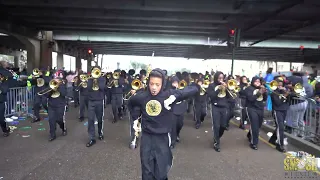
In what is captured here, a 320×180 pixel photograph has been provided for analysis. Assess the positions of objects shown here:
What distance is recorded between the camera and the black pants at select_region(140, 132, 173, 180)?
11.5 ft

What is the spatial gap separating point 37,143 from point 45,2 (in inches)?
278

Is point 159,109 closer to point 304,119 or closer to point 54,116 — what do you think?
point 54,116

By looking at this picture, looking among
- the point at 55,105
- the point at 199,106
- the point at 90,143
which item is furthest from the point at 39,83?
the point at 199,106

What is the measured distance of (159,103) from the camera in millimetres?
3609

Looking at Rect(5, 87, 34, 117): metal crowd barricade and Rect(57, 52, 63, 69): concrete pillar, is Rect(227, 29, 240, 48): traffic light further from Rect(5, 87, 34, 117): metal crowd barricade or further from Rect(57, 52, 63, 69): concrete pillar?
Rect(57, 52, 63, 69): concrete pillar

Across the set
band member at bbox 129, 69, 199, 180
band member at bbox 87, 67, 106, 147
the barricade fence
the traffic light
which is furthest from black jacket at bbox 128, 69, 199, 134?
the traffic light

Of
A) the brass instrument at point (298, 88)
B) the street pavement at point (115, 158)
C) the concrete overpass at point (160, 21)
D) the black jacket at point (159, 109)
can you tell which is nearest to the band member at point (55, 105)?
the street pavement at point (115, 158)

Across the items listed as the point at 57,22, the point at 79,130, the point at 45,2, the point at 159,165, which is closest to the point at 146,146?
the point at 159,165

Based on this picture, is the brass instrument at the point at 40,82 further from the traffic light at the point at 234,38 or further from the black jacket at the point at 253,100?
the traffic light at the point at 234,38

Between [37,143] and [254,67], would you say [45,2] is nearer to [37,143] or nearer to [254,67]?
[37,143]
